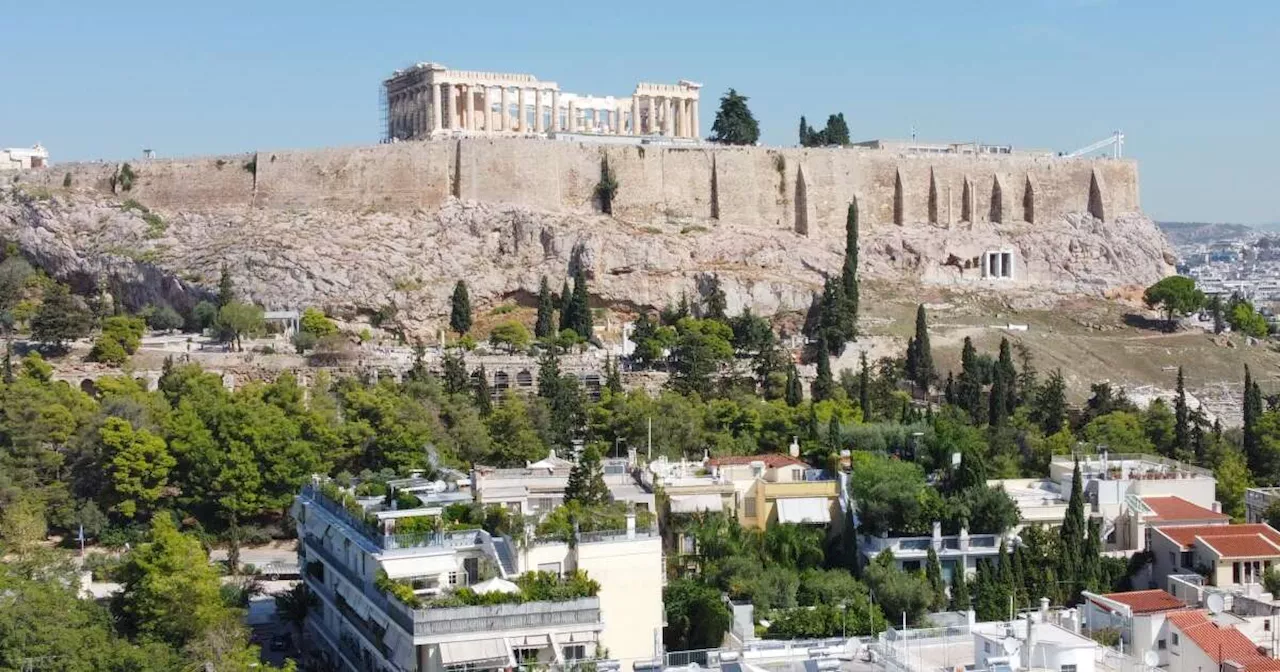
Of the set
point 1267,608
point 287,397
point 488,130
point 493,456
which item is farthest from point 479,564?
point 488,130

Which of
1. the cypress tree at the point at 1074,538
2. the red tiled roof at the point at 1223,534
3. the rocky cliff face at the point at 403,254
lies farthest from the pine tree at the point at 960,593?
the rocky cliff face at the point at 403,254

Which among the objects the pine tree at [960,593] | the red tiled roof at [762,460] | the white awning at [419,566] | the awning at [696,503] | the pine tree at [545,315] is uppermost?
the pine tree at [545,315]

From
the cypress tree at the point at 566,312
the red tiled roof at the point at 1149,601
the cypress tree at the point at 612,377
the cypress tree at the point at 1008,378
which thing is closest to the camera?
the red tiled roof at the point at 1149,601

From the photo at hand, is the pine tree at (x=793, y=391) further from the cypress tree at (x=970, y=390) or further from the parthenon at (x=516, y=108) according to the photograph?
the parthenon at (x=516, y=108)

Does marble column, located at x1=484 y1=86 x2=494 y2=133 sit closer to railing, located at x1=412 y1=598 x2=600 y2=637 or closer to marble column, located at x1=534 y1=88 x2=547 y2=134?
marble column, located at x1=534 y1=88 x2=547 y2=134

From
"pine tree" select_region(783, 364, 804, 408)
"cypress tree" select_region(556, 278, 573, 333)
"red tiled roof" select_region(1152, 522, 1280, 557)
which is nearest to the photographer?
"red tiled roof" select_region(1152, 522, 1280, 557)

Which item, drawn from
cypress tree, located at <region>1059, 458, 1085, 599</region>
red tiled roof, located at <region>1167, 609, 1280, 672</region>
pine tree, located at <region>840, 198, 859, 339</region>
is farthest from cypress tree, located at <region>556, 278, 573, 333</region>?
red tiled roof, located at <region>1167, 609, 1280, 672</region>

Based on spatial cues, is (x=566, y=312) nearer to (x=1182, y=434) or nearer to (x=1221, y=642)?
(x=1182, y=434)

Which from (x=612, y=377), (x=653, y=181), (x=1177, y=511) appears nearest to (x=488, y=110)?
(x=653, y=181)
